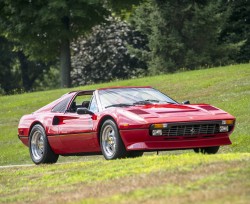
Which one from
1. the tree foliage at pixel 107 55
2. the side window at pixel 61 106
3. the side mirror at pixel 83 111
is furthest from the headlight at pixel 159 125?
the tree foliage at pixel 107 55

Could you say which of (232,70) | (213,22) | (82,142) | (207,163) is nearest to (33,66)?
(213,22)

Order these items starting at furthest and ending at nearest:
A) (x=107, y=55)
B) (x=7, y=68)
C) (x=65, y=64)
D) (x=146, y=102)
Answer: (x=7, y=68) → (x=107, y=55) → (x=65, y=64) → (x=146, y=102)

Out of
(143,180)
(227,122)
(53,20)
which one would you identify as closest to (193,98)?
(227,122)

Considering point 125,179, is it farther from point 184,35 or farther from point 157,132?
point 184,35

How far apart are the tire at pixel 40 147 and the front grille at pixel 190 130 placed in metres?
3.10

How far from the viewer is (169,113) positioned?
523 inches

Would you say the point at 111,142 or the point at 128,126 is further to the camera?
the point at 111,142

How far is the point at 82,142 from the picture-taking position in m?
14.4

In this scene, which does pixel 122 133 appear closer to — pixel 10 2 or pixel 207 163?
pixel 207 163

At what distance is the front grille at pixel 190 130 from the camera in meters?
13.1

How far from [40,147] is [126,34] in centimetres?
3746

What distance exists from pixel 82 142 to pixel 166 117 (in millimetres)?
1948

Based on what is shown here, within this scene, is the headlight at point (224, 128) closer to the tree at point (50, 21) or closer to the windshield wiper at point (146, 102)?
the windshield wiper at point (146, 102)

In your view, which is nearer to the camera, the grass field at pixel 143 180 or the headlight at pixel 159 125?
the grass field at pixel 143 180
